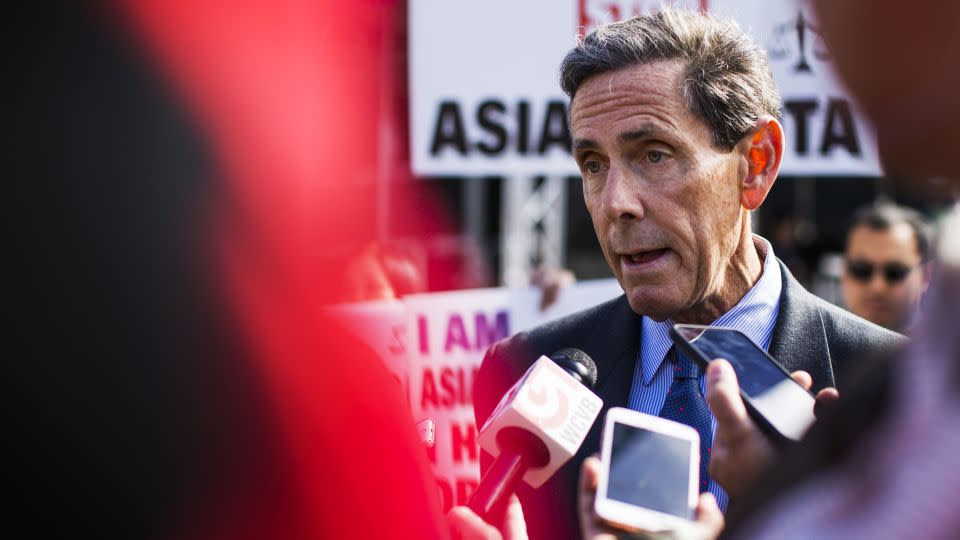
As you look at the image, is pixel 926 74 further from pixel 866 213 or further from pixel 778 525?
pixel 866 213

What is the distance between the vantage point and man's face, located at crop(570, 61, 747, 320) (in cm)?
223

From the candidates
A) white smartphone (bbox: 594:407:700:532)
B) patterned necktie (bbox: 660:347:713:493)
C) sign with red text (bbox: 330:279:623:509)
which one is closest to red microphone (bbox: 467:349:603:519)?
white smartphone (bbox: 594:407:700:532)

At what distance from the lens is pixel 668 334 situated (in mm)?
2398

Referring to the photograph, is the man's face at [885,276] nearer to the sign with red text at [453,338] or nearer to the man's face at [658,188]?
the sign with red text at [453,338]

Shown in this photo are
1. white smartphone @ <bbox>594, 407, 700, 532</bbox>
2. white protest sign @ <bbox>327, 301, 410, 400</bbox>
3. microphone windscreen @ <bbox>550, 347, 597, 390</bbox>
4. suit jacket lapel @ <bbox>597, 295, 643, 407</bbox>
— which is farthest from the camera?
white protest sign @ <bbox>327, 301, 410, 400</bbox>

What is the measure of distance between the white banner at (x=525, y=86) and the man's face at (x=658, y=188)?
1882 millimetres

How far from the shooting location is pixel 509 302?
468 centimetres

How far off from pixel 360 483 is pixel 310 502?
0.07 m

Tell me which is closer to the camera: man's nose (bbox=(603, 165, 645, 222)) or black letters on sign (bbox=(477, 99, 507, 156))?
man's nose (bbox=(603, 165, 645, 222))

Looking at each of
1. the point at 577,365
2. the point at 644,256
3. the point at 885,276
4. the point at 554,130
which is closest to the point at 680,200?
the point at 644,256

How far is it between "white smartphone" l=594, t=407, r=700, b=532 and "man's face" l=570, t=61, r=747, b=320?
2.47 feet

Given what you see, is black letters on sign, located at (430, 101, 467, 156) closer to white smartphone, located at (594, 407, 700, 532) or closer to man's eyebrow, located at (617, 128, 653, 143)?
man's eyebrow, located at (617, 128, 653, 143)

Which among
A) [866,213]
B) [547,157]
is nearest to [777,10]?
[547,157]

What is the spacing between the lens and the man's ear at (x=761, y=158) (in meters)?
2.33
